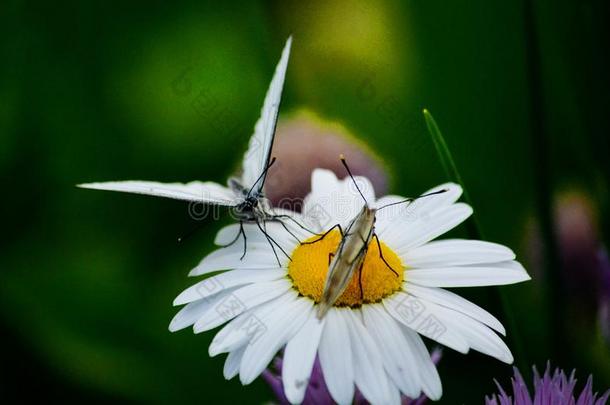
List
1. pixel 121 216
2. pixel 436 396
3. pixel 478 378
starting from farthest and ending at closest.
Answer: pixel 121 216
pixel 478 378
pixel 436 396

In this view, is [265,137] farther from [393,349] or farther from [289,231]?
[393,349]

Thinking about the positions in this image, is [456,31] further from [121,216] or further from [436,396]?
[436,396]

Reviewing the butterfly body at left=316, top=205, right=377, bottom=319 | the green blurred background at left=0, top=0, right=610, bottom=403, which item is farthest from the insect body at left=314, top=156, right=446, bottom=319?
the green blurred background at left=0, top=0, right=610, bottom=403

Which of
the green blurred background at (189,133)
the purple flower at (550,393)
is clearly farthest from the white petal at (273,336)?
the green blurred background at (189,133)

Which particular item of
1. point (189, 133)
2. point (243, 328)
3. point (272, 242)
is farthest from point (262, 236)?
point (189, 133)

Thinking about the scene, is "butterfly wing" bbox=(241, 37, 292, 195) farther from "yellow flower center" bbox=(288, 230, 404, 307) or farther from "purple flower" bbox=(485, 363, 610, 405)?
"purple flower" bbox=(485, 363, 610, 405)

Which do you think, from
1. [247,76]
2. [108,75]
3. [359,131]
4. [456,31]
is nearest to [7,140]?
[108,75]
